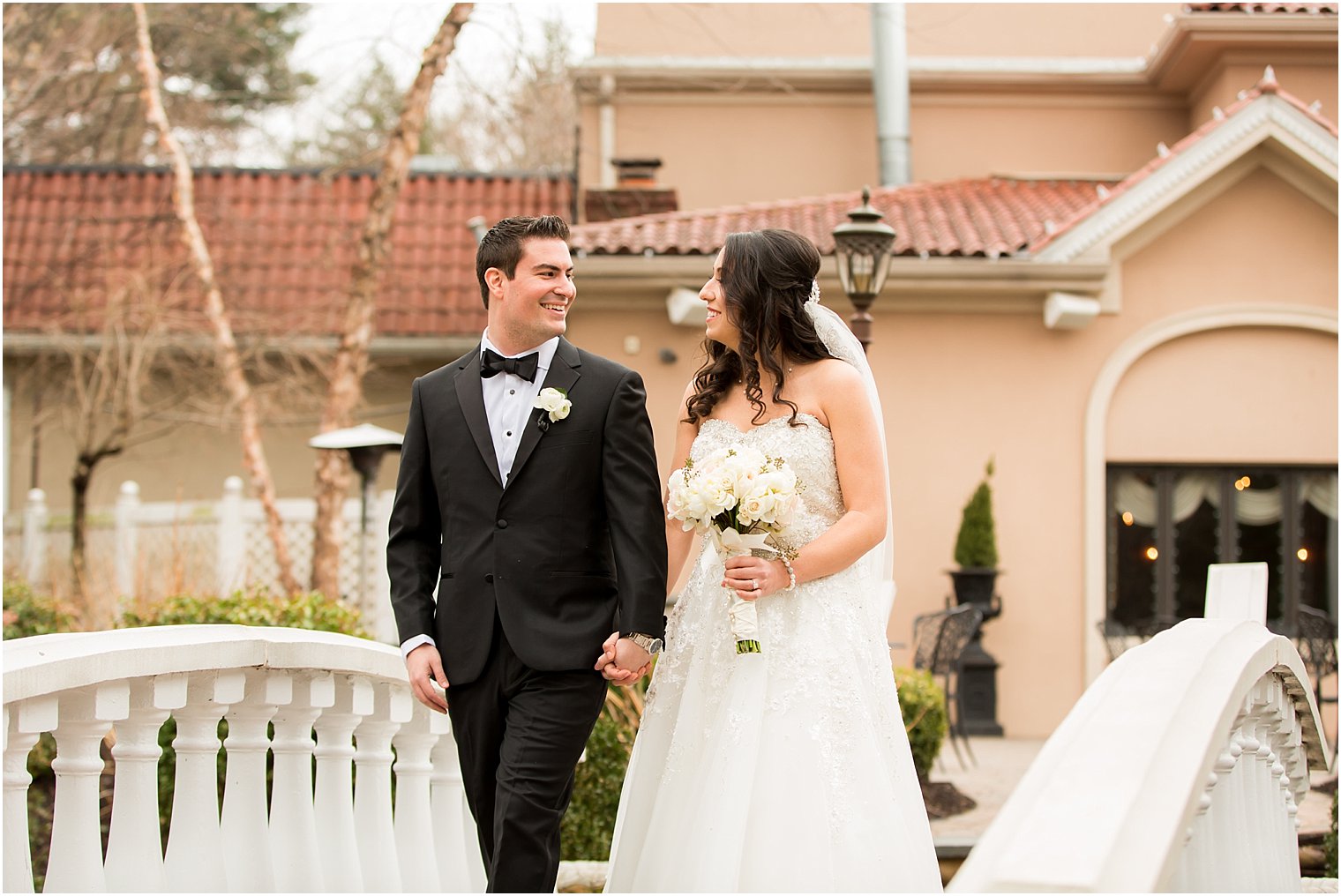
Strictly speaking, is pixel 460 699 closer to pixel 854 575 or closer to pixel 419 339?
pixel 854 575

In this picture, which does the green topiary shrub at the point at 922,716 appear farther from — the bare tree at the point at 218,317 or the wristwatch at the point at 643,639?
the bare tree at the point at 218,317

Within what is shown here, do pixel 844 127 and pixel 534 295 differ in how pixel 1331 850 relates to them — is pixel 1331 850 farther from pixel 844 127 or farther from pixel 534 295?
pixel 844 127

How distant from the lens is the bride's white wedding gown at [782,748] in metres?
3.86

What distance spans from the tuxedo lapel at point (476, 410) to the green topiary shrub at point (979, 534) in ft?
29.0

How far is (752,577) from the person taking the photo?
3977 millimetres

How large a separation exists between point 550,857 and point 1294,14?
13.7m

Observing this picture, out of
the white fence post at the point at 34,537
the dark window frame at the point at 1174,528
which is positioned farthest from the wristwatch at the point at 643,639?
the white fence post at the point at 34,537

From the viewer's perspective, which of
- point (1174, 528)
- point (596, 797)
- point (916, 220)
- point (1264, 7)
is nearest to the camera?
point (596, 797)

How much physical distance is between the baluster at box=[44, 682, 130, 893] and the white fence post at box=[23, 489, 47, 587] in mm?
12197

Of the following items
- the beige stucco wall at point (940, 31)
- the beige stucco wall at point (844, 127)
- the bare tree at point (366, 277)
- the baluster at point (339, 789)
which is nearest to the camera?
the baluster at point (339, 789)

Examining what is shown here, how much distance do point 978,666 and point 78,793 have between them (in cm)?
992

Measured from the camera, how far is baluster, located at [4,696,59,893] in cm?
319

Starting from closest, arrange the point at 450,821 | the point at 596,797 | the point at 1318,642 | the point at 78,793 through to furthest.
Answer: the point at 78,793, the point at 450,821, the point at 596,797, the point at 1318,642

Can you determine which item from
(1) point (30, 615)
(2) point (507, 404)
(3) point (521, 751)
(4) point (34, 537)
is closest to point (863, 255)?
(2) point (507, 404)
